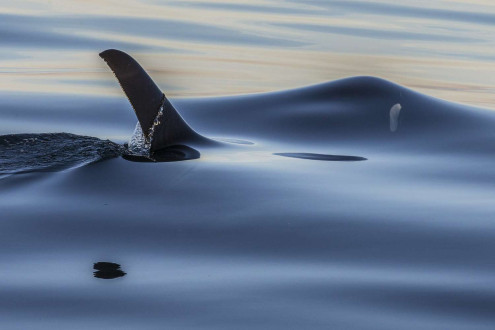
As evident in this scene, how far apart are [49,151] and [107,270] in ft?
8.59

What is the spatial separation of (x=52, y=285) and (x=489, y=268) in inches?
85.6

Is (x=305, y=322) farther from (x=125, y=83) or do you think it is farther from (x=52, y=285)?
(x=125, y=83)

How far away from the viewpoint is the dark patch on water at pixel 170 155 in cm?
714


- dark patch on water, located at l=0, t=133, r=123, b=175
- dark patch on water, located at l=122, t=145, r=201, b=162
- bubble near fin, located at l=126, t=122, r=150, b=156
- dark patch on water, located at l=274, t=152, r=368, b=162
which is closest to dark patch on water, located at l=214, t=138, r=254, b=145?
dark patch on water, located at l=274, t=152, r=368, b=162

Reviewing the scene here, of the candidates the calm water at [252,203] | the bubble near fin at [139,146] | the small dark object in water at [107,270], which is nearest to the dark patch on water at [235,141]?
the calm water at [252,203]

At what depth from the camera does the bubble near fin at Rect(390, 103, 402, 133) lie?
373 inches

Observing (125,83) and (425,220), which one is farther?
(125,83)

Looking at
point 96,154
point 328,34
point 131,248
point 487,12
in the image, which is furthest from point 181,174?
point 487,12

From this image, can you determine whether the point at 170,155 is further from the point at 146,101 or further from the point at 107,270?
the point at 107,270

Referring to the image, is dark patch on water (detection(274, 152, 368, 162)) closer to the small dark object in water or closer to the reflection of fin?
the reflection of fin

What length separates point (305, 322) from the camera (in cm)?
433

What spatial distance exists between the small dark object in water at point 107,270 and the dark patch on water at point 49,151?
1.93 metres

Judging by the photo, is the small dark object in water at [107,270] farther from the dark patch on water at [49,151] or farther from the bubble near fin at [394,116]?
the bubble near fin at [394,116]

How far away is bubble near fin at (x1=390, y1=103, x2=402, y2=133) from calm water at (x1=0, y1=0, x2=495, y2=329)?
3cm
